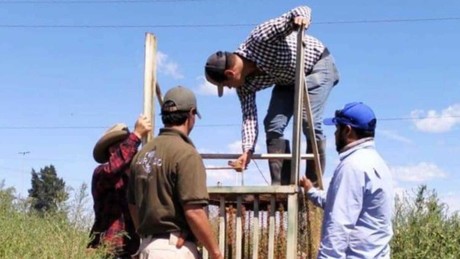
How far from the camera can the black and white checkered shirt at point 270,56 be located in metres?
5.75

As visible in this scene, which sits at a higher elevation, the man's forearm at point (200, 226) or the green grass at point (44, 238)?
the man's forearm at point (200, 226)

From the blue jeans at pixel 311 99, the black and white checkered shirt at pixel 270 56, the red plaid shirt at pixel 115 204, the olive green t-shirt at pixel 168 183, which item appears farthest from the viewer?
the blue jeans at pixel 311 99

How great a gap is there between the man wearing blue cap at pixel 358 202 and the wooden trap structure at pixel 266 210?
1105 millimetres

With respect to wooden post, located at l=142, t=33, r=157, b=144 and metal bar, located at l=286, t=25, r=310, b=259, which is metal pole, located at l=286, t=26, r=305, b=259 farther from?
wooden post, located at l=142, t=33, r=157, b=144

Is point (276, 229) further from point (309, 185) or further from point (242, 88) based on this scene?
point (242, 88)

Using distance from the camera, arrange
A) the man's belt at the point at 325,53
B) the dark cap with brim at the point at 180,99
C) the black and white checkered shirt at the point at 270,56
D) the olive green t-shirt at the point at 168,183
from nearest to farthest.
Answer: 1. the olive green t-shirt at the point at 168,183
2. the dark cap with brim at the point at 180,99
3. the black and white checkered shirt at the point at 270,56
4. the man's belt at the point at 325,53

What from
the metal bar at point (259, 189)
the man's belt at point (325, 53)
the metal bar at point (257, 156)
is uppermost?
the man's belt at point (325, 53)

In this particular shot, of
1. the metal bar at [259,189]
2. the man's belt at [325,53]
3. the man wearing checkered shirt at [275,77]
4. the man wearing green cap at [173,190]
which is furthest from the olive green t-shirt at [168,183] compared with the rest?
the man's belt at [325,53]

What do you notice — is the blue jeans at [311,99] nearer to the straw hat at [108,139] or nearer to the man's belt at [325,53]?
the man's belt at [325,53]

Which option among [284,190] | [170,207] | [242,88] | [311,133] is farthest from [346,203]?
[242,88]

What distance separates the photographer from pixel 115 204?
5.34m

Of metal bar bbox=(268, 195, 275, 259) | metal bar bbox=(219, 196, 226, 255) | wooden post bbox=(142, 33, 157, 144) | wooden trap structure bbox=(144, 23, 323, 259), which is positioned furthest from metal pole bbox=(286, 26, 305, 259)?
wooden post bbox=(142, 33, 157, 144)

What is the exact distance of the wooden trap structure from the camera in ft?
18.2

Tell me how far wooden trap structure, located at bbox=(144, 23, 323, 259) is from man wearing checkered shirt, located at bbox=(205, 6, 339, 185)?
0.62ft
